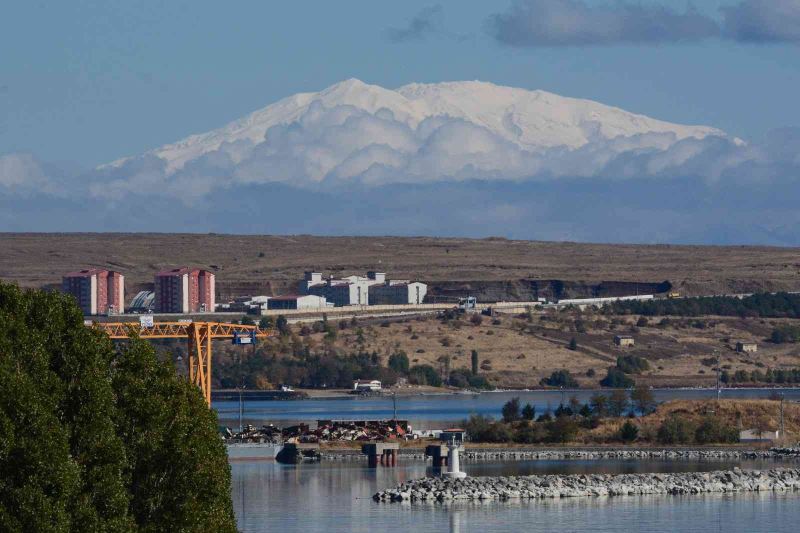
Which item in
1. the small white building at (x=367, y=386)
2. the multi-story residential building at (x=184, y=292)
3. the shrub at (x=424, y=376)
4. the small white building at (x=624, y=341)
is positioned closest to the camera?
the small white building at (x=367, y=386)

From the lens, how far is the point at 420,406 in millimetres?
133875

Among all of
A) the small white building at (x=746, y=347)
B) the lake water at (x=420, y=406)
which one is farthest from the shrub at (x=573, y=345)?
the small white building at (x=746, y=347)

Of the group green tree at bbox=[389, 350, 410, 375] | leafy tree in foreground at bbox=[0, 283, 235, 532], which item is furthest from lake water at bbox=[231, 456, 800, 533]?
green tree at bbox=[389, 350, 410, 375]

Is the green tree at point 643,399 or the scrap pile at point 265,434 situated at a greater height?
the green tree at point 643,399

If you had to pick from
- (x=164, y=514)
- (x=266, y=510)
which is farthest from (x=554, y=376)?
(x=164, y=514)

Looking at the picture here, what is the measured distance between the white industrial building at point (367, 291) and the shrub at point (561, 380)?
4027cm

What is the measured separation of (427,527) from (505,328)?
11423 centimetres

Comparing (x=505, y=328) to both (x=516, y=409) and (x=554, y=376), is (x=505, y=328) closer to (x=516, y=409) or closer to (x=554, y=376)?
(x=554, y=376)

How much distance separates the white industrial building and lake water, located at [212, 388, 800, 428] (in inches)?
1564

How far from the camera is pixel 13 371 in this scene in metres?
26.1

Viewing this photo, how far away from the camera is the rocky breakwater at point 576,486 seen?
202 feet

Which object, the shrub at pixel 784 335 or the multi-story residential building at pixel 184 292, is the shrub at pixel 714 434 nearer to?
the shrub at pixel 784 335

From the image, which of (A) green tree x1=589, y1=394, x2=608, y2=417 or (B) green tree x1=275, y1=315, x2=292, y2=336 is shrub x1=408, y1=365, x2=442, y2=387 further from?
(A) green tree x1=589, y1=394, x2=608, y2=417

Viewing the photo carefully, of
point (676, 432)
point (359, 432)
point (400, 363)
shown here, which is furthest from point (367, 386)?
point (676, 432)
